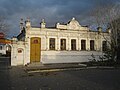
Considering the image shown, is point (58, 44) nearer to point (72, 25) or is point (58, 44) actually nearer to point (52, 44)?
point (52, 44)

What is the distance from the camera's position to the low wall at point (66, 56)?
34.0m

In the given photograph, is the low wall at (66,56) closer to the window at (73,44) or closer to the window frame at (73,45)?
the window frame at (73,45)

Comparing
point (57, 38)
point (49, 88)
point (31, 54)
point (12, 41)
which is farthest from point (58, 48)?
point (49, 88)

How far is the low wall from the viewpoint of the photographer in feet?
112

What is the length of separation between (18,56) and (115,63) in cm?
1435

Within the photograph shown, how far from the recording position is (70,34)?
118 feet

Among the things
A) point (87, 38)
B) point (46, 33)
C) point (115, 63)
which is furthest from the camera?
point (87, 38)

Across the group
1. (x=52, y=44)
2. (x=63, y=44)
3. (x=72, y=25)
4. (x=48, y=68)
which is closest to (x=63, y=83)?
(x=48, y=68)

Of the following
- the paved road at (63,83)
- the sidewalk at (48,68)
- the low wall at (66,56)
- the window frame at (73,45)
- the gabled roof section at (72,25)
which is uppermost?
the gabled roof section at (72,25)

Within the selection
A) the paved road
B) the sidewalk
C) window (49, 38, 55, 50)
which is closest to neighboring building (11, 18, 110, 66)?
window (49, 38, 55, 50)

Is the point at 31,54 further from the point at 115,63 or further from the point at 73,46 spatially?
the point at 115,63

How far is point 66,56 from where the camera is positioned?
117 ft

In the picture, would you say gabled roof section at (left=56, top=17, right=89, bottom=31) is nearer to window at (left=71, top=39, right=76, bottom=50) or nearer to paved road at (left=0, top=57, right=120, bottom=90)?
window at (left=71, top=39, right=76, bottom=50)

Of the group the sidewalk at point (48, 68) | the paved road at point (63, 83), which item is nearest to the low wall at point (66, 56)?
the sidewalk at point (48, 68)
